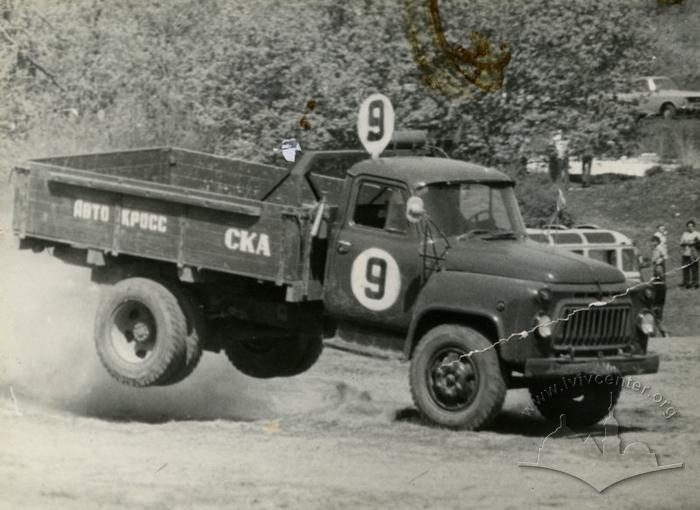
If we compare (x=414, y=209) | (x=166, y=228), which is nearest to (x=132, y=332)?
(x=166, y=228)

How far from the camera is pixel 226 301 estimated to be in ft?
41.8

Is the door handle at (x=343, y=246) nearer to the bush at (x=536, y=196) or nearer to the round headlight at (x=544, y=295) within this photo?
the round headlight at (x=544, y=295)

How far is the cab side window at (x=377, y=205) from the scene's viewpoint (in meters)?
11.6

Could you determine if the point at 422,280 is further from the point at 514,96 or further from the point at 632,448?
the point at 514,96

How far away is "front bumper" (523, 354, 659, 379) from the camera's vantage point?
10695 millimetres

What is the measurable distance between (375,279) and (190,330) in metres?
1.97

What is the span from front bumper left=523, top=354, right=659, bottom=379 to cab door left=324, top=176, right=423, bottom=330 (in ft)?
4.10

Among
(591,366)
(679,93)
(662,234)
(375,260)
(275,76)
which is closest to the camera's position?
(591,366)

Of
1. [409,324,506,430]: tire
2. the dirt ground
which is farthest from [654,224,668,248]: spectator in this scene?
[409,324,506,430]: tire

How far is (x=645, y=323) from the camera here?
11406 millimetres

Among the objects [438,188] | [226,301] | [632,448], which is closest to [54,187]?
[226,301]

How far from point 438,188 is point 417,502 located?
9.88ft

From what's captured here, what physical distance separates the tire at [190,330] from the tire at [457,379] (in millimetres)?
2307

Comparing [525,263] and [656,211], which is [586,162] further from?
[525,263]
